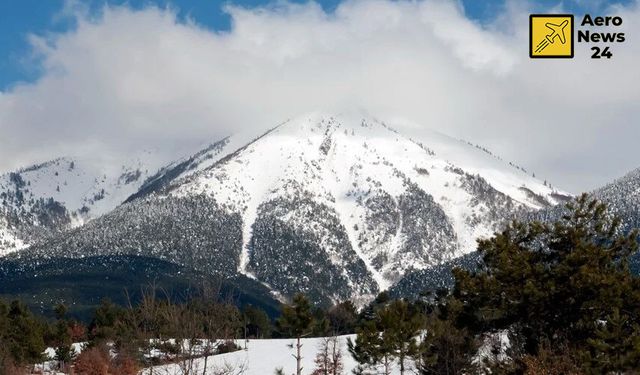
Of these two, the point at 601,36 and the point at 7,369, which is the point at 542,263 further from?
the point at 7,369

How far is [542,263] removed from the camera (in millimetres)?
34531

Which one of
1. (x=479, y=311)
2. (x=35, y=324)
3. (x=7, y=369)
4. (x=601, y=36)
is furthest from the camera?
(x=35, y=324)

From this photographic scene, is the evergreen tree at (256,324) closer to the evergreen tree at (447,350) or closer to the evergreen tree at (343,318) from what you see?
the evergreen tree at (343,318)

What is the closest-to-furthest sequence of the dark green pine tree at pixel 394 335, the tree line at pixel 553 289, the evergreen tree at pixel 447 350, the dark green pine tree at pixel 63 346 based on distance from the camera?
the tree line at pixel 553 289 → the evergreen tree at pixel 447 350 → the dark green pine tree at pixel 394 335 → the dark green pine tree at pixel 63 346

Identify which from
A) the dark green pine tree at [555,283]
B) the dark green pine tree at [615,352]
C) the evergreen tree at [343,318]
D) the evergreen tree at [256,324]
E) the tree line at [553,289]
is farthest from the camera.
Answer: the evergreen tree at [256,324]

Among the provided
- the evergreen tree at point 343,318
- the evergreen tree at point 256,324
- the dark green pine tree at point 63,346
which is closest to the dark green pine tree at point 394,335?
the dark green pine tree at point 63,346

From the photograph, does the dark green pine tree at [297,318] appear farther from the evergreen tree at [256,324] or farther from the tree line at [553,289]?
the evergreen tree at [256,324]

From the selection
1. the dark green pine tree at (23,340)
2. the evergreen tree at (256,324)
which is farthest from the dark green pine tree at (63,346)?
the evergreen tree at (256,324)

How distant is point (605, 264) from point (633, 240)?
177 cm

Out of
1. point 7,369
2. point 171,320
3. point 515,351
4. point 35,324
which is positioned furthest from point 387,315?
point 35,324

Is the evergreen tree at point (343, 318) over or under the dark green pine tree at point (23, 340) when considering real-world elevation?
over

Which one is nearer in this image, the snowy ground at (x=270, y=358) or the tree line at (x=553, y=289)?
the tree line at (x=553, y=289)

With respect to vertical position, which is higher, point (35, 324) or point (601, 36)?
point (601, 36)

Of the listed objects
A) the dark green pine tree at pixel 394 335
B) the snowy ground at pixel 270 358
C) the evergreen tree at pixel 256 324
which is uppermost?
the evergreen tree at pixel 256 324
